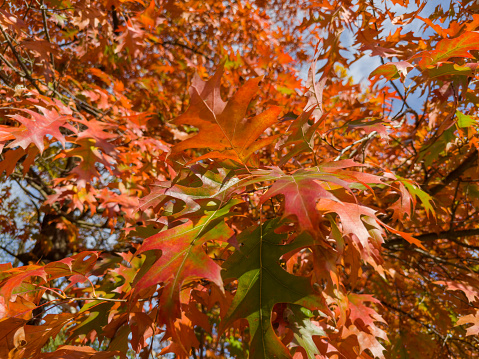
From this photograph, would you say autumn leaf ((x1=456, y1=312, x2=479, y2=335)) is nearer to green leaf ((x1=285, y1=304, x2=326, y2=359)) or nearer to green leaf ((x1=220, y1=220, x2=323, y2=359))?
green leaf ((x1=285, y1=304, x2=326, y2=359))

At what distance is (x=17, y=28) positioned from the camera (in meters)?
2.46

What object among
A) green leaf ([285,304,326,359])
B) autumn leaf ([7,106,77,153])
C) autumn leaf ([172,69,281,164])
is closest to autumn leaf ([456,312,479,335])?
green leaf ([285,304,326,359])

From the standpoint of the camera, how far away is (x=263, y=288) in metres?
0.95

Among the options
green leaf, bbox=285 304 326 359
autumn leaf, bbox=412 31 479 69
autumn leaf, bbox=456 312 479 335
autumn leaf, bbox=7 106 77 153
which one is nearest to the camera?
green leaf, bbox=285 304 326 359

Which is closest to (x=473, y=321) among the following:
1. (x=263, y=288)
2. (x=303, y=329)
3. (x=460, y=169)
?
(x=460, y=169)

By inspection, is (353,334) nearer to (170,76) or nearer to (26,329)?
(26,329)

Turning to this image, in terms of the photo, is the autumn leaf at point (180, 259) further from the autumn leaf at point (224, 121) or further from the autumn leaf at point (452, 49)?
the autumn leaf at point (452, 49)

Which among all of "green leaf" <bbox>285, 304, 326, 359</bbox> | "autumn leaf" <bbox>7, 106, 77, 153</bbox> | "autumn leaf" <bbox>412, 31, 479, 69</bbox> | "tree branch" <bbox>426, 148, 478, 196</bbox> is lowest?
"green leaf" <bbox>285, 304, 326, 359</bbox>

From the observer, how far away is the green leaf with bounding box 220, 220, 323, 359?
0.88 meters

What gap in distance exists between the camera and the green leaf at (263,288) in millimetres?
884

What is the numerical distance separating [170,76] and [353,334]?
192 inches

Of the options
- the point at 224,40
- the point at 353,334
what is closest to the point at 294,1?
the point at 224,40

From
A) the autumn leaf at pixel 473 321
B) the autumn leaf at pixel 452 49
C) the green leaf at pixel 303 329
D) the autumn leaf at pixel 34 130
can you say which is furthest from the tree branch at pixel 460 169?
the autumn leaf at pixel 34 130

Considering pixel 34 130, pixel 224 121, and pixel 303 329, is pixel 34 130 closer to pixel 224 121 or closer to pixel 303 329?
pixel 224 121
